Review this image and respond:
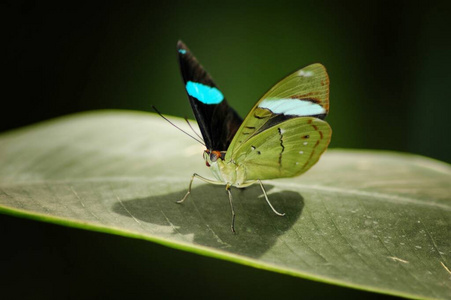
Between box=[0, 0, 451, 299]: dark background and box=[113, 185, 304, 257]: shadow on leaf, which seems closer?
box=[113, 185, 304, 257]: shadow on leaf

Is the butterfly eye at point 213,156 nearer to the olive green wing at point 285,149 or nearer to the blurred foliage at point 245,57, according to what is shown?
the olive green wing at point 285,149

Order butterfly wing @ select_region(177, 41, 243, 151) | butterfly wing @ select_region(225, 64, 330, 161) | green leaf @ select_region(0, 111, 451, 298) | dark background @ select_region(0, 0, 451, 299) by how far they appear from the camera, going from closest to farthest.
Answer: green leaf @ select_region(0, 111, 451, 298) < butterfly wing @ select_region(225, 64, 330, 161) < butterfly wing @ select_region(177, 41, 243, 151) < dark background @ select_region(0, 0, 451, 299)

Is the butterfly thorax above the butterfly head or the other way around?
the other way around

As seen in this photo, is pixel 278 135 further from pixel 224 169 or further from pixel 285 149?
pixel 224 169

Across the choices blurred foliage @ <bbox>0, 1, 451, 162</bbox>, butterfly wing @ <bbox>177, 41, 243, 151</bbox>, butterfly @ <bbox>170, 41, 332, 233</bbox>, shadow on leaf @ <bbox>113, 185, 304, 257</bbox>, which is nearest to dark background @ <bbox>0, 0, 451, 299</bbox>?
blurred foliage @ <bbox>0, 1, 451, 162</bbox>

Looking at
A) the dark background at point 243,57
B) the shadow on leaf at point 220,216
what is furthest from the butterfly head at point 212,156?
the dark background at point 243,57

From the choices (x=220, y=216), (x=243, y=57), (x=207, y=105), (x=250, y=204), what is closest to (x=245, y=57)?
(x=243, y=57)

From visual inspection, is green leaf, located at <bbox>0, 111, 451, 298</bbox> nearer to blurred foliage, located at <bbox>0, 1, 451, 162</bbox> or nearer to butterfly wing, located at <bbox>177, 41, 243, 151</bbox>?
butterfly wing, located at <bbox>177, 41, 243, 151</bbox>

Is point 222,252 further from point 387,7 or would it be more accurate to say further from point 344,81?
point 387,7

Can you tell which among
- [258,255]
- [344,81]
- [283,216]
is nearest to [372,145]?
[344,81]
